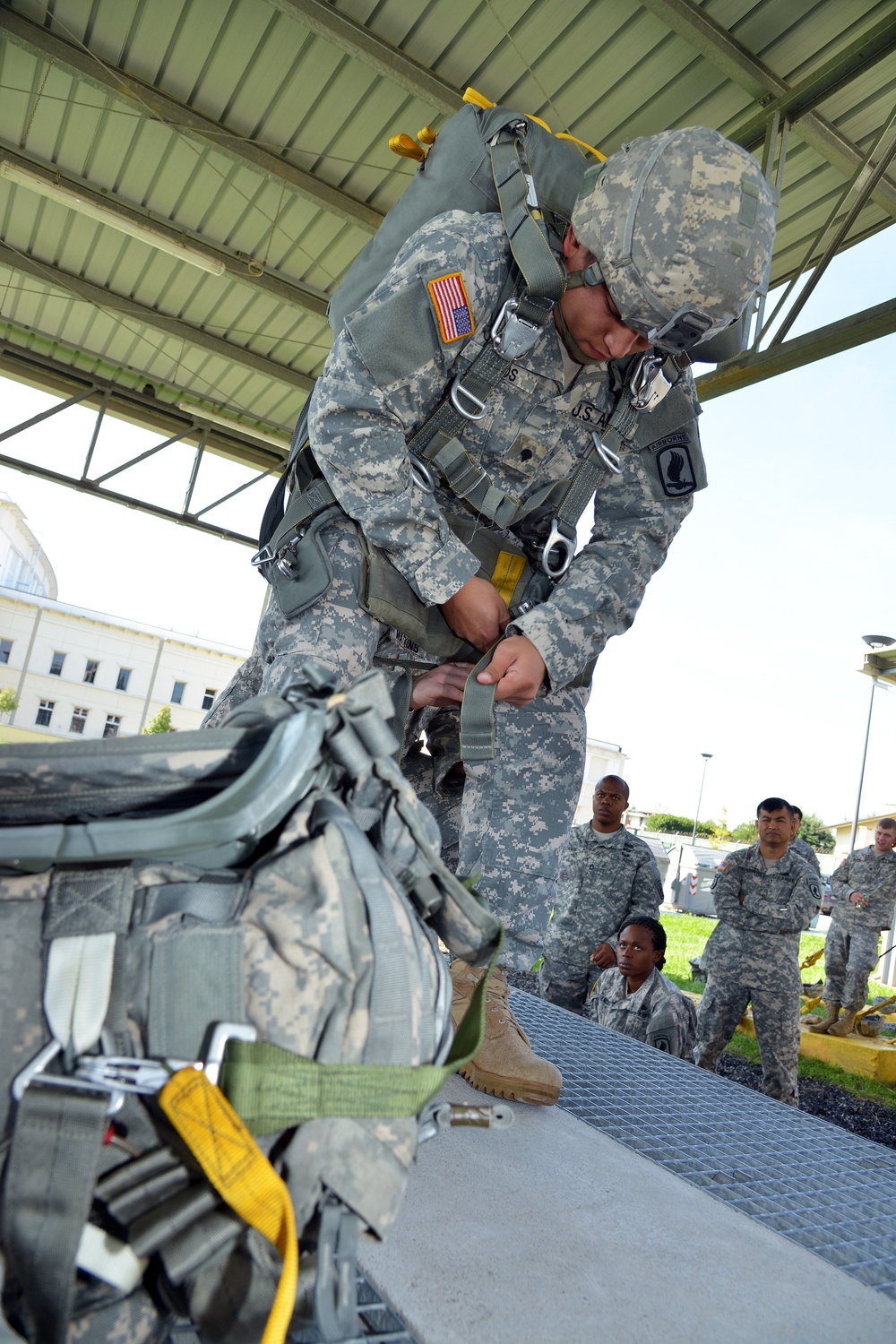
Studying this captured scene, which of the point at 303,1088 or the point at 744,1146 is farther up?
the point at 303,1088

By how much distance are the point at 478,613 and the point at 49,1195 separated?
1.40 metres

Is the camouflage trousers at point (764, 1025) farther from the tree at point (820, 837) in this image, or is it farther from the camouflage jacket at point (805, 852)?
the tree at point (820, 837)

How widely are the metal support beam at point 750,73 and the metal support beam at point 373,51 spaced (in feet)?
3.66

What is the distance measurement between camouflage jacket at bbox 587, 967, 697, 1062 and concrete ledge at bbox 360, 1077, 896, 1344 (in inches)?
138

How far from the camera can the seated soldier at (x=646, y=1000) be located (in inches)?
190

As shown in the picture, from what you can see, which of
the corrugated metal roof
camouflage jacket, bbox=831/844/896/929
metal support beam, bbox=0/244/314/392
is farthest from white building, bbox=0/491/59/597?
camouflage jacket, bbox=831/844/896/929

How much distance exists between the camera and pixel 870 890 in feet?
27.9

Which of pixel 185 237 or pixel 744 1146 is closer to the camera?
pixel 744 1146

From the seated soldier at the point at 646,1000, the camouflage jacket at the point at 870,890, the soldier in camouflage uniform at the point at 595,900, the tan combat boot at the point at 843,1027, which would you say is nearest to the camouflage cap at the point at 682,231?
the seated soldier at the point at 646,1000

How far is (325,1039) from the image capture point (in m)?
0.73

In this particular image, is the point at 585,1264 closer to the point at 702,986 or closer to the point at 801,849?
the point at 801,849

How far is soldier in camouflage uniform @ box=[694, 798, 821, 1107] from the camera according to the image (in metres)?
5.58

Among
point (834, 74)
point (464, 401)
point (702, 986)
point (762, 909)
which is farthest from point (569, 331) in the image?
point (702, 986)

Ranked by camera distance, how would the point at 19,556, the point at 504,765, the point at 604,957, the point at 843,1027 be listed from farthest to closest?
1. the point at 19,556
2. the point at 843,1027
3. the point at 604,957
4. the point at 504,765
